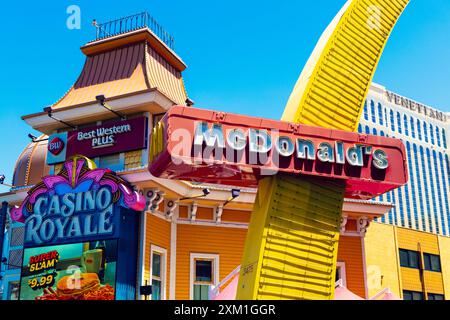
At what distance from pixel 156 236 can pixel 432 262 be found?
18624 millimetres

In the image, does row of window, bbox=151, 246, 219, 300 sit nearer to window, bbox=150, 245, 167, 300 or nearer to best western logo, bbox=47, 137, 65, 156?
window, bbox=150, 245, 167, 300

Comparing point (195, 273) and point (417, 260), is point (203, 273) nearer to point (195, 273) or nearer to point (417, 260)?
point (195, 273)

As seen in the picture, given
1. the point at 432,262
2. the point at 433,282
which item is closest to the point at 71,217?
the point at 433,282

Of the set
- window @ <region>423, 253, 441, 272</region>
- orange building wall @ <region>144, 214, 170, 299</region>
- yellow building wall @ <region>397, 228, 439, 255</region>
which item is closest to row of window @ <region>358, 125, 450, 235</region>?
yellow building wall @ <region>397, 228, 439, 255</region>

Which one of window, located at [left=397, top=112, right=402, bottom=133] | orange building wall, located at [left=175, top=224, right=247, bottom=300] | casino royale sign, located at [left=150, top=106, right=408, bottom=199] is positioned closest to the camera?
casino royale sign, located at [left=150, top=106, right=408, bottom=199]

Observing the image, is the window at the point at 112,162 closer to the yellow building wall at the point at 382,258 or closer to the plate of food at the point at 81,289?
the plate of food at the point at 81,289

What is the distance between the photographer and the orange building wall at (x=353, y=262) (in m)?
23.0

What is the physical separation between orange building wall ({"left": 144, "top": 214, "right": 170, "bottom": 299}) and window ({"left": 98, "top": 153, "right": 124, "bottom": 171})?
248 cm

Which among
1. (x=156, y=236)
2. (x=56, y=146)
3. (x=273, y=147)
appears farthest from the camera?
(x=56, y=146)

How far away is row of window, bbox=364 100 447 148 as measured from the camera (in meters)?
135

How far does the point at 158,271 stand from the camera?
2017cm

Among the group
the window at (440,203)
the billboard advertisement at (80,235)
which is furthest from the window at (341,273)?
the window at (440,203)

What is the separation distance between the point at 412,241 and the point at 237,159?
23.3 metres

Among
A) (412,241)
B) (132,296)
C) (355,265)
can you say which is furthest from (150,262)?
(412,241)
